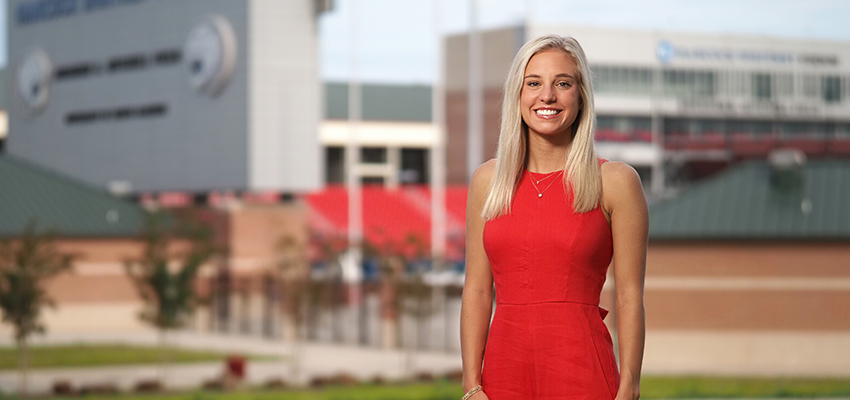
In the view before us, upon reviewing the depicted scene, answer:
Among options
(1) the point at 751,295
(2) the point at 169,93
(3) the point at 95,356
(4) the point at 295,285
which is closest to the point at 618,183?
(4) the point at 295,285

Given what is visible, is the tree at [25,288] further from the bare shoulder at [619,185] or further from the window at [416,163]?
the window at [416,163]

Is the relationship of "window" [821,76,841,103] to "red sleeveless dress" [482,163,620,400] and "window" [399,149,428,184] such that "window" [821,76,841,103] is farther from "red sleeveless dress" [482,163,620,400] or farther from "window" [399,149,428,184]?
"red sleeveless dress" [482,163,620,400]

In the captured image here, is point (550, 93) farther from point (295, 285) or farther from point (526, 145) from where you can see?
point (295, 285)

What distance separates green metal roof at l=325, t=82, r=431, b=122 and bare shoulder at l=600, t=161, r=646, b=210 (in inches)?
2840

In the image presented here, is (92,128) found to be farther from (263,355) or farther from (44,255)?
(44,255)

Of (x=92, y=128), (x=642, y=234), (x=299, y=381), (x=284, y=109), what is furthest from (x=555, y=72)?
(x=92, y=128)

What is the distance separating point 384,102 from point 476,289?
2981 inches

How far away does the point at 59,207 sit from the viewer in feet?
129

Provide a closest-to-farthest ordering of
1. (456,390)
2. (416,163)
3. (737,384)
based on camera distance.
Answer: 1. (456,390)
2. (737,384)
3. (416,163)

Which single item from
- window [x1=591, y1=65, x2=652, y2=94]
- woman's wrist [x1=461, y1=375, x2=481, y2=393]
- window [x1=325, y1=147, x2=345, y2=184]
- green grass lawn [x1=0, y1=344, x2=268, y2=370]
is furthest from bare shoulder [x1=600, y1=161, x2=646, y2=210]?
window [x1=325, y1=147, x2=345, y2=184]

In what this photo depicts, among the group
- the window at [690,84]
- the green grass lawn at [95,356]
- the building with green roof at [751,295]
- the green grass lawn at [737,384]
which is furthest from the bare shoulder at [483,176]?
the window at [690,84]

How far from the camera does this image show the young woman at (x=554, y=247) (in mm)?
3582

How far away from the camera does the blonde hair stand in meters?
3.61

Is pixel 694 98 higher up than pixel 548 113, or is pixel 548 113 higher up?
pixel 548 113
